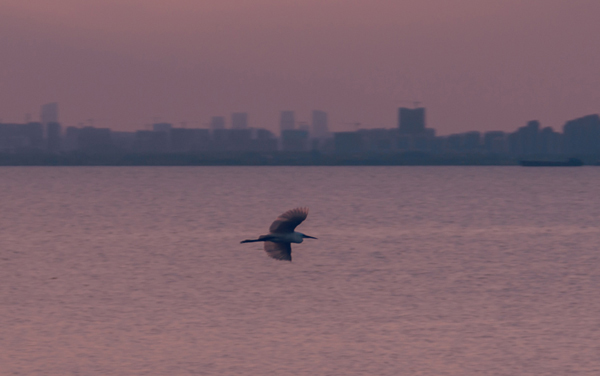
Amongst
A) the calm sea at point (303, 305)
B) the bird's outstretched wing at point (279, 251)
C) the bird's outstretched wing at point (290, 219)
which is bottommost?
the calm sea at point (303, 305)

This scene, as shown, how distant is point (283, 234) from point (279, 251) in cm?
94

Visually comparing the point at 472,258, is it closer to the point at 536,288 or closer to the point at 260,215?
the point at 536,288

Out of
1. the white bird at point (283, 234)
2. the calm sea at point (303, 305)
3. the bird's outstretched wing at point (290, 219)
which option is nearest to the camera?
the calm sea at point (303, 305)

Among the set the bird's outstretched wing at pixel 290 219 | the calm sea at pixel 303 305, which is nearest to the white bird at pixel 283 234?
the bird's outstretched wing at pixel 290 219

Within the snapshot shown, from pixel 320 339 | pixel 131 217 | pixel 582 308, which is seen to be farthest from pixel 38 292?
pixel 131 217

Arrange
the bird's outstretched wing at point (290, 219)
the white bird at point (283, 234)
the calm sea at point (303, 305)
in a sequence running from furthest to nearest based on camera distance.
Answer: the bird's outstretched wing at point (290, 219) → the white bird at point (283, 234) → the calm sea at point (303, 305)

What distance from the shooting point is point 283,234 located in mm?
19797

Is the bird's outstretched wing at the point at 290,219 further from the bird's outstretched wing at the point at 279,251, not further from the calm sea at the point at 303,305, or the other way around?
the calm sea at the point at 303,305

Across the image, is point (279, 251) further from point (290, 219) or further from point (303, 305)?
point (303, 305)

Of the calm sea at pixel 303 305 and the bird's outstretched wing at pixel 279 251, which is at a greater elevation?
the bird's outstretched wing at pixel 279 251

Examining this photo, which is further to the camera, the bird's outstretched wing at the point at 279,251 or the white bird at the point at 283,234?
the white bird at the point at 283,234

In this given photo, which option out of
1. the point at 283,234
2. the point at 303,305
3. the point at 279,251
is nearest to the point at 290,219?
the point at 283,234

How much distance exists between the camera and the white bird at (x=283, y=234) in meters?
19.0

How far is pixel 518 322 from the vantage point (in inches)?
886
